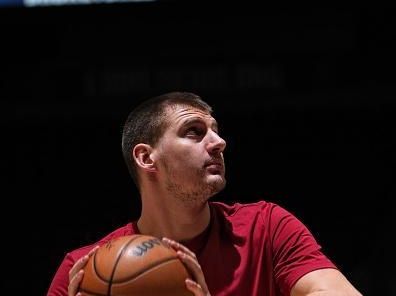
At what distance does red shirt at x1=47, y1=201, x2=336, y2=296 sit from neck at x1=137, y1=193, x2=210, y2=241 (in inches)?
1.6

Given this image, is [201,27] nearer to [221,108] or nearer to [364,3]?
[221,108]

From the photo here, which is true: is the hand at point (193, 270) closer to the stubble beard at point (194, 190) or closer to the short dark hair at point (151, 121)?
the stubble beard at point (194, 190)

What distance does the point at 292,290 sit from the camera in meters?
2.81

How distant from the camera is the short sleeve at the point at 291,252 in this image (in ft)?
9.21

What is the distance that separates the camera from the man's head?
298 centimetres

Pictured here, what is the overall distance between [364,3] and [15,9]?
2.72 m

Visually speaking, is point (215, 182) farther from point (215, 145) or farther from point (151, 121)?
point (151, 121)

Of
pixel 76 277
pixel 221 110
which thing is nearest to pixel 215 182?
pixel 76 277

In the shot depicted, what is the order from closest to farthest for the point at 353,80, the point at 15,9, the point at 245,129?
the point at 15,9 → the point at 353,80 → the point at 245,129

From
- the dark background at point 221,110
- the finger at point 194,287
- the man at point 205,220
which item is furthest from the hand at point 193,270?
the dark background at point 221,110

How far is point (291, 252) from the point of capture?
2.89m

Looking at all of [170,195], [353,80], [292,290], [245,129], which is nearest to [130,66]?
[245,129]

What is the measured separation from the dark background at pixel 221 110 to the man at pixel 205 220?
9.83 ft

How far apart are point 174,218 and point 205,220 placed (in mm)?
A: 130
